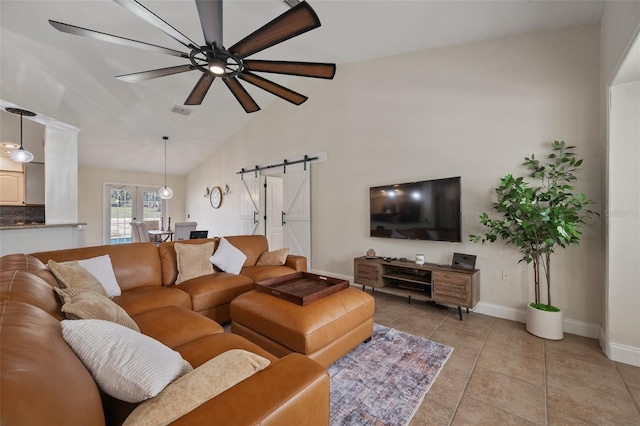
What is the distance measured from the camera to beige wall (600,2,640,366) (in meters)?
2.13

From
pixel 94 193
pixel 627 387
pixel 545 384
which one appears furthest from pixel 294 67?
pixel 94 193

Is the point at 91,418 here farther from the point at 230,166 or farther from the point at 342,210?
the point at 230,166

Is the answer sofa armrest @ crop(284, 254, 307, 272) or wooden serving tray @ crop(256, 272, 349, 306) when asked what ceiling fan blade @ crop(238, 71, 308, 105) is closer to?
wooden serving tray @ crop(256, 272, 349, 306)

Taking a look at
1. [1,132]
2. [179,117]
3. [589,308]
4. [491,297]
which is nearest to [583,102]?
[589,308]

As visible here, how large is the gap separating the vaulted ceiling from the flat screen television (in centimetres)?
179

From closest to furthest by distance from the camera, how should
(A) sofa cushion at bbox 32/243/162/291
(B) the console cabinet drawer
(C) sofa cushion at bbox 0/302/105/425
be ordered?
(C) sofa cushion at bbox 0/302/105/425
(A) sofa cushion at bbox 32/243/162/291
(B) the console cabinet drawer

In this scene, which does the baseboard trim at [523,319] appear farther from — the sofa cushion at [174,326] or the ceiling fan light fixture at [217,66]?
the ceiling fan light fixture at [217,66]

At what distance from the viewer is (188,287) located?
2.70 metres

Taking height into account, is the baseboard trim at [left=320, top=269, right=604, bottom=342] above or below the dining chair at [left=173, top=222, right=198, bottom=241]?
below

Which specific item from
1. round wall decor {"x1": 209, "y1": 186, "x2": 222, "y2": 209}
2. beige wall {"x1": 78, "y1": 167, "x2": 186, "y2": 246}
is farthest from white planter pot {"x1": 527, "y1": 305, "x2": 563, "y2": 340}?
beige wall {"x1": 78, "y1": 167, "x2": 186, "y2": 246}

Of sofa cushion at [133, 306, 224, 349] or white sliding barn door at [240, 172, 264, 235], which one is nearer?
sofa cushion at [133, 306, 224, 349]

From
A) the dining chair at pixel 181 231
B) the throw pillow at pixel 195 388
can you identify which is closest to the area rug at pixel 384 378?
the throw pillow at pixel 195 388

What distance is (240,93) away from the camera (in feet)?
9.27

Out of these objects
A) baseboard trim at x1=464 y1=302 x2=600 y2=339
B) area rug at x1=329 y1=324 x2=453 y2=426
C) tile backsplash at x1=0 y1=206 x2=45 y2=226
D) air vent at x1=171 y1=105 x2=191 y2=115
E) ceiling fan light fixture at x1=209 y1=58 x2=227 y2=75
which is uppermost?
air vent at x1=171 y1=105 x2=191 y2=115
